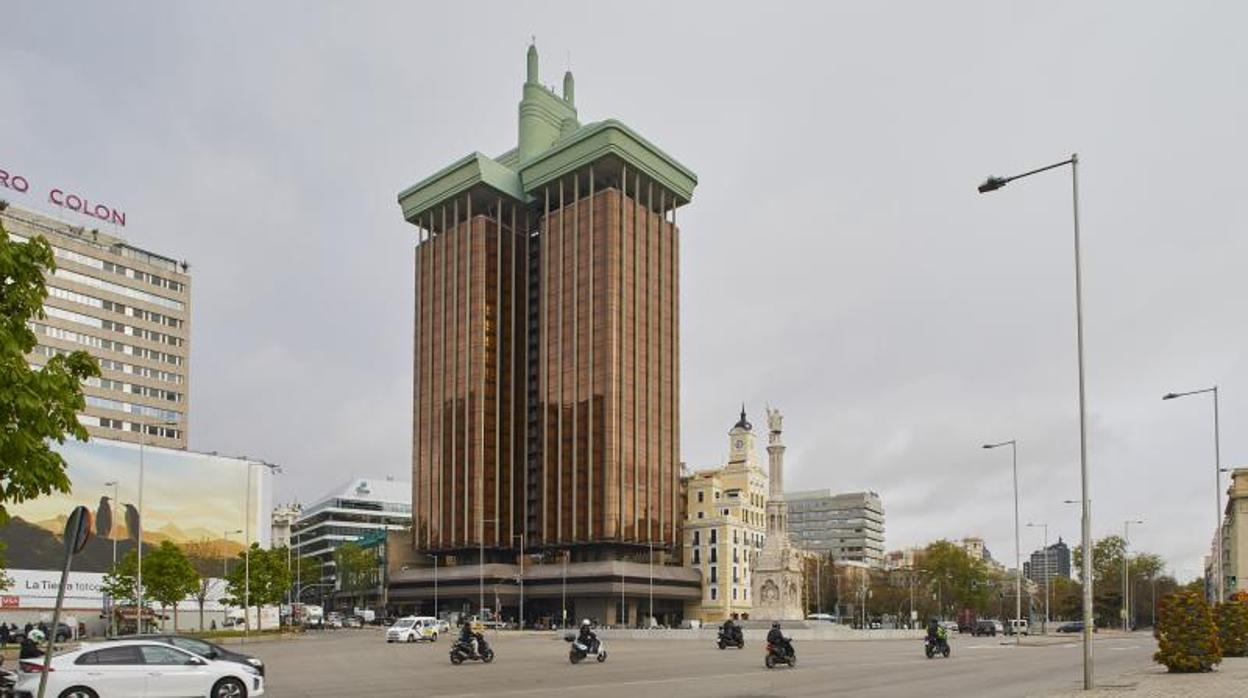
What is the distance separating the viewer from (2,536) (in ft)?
307

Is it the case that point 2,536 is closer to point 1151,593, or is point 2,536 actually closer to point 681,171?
point 681,171

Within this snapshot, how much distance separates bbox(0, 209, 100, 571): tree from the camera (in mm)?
12297

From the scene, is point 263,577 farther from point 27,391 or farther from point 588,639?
point 27,391

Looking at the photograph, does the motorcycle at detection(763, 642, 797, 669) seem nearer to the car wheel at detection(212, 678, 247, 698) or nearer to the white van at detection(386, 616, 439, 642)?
the car wheel at detection(212, 678, 247, 698)

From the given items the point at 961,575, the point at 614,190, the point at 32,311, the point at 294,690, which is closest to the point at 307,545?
the point at 614,190

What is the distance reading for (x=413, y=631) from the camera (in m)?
64.5

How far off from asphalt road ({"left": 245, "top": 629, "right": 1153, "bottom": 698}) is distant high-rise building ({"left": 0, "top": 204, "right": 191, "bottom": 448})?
8483cm

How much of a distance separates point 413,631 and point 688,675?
3812 cm

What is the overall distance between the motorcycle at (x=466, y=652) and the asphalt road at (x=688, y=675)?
1.35ft

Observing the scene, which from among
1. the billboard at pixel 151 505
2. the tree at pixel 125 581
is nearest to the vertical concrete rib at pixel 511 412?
the billboard at pixel 151 505

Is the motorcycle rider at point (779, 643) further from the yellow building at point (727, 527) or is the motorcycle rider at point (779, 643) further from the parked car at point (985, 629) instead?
the yellow building at point (727, 527)

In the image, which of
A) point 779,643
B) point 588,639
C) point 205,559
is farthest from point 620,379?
point 779,643

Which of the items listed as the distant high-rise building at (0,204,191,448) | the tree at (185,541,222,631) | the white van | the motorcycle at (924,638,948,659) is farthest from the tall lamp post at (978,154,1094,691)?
the distant high-rise building at (0,204,191,448)

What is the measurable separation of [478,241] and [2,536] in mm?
67458
